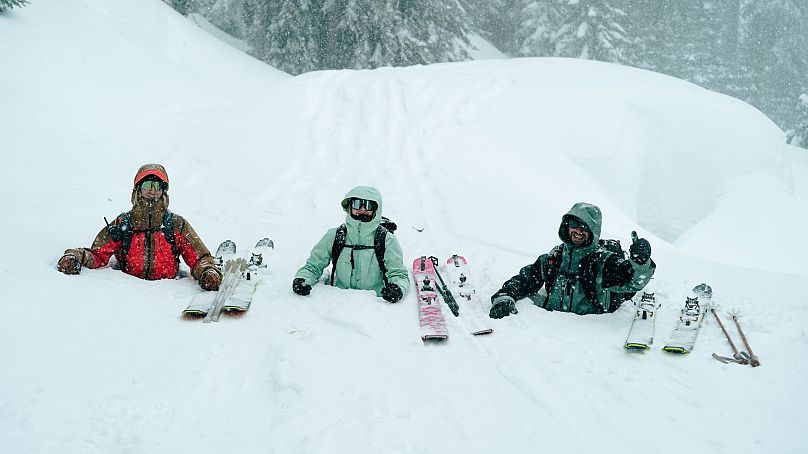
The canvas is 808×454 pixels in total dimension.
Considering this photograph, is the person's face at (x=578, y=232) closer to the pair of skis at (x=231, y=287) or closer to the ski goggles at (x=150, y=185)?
the pair of skis at (x=231, y=287)

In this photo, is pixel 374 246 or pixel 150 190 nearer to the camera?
pixel 150 190

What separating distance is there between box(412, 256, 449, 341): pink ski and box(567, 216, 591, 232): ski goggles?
150cm

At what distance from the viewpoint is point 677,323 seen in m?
4.99

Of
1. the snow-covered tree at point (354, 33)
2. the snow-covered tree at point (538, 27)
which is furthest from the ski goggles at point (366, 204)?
the snow-covered tree at point (538, 27)

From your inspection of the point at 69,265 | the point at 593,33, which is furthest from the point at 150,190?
the point at 593,33

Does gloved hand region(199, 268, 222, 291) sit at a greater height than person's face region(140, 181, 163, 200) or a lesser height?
lesser

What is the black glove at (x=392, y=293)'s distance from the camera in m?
5.56

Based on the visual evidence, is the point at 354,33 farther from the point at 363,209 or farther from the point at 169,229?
the point at 169,229

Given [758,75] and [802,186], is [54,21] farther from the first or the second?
[758,75]

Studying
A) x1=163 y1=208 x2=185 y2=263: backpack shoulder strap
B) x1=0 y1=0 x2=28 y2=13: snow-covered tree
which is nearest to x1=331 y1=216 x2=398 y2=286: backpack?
x1=163 y1=208 x2=185 y2=263: backpack shoulder strap

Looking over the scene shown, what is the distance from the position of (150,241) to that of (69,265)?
0.76m

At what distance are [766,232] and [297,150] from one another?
928 cm

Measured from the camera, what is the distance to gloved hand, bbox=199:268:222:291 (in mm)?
5473

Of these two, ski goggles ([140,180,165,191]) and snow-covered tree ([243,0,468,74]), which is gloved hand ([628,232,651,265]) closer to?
ski goggles ([140,180,165,191])
